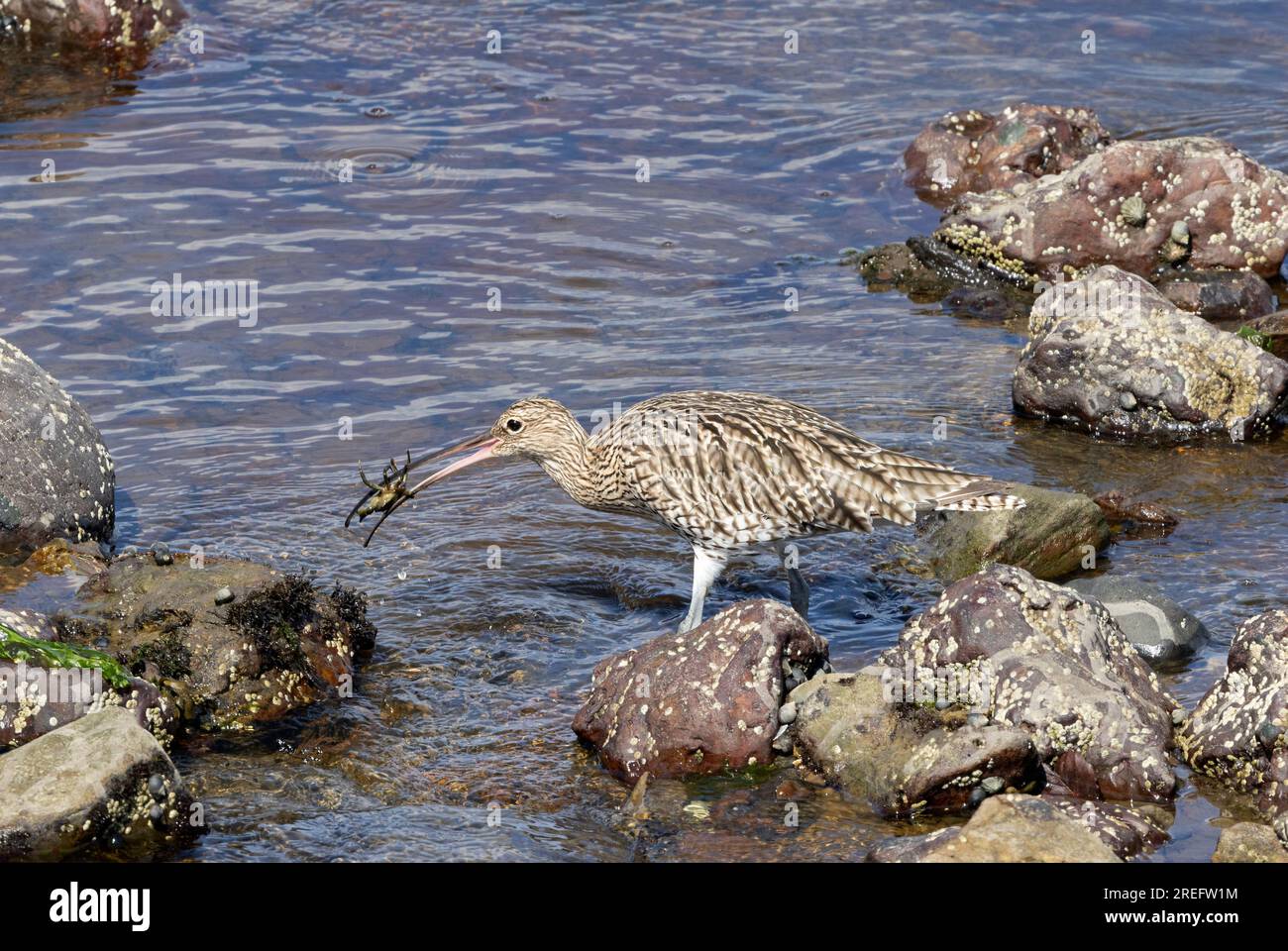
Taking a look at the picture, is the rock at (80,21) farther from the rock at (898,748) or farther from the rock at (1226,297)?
the rock at (898,748)

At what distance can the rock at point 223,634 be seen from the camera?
26.0ft

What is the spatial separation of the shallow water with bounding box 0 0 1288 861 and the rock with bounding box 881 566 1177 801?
0.34m

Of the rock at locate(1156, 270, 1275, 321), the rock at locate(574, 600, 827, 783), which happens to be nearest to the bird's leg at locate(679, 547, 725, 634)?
the rock at locate(574, 600, 827, 783)

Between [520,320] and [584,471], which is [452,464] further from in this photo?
[520,320]

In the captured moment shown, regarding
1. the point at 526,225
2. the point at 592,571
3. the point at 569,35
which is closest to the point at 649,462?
the point at 592,571

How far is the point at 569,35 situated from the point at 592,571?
1084 cm

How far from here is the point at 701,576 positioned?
29.1 feet

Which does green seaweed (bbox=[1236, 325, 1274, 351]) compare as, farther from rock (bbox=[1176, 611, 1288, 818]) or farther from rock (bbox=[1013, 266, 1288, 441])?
rock (bbox=[1176, 611, 1288, 818])

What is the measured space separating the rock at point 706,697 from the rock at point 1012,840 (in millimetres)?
1246

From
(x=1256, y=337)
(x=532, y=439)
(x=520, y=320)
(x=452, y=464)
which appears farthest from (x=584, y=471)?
(x=1256, y=337)

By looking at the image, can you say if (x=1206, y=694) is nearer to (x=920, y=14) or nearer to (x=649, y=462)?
(x=649, y=462)

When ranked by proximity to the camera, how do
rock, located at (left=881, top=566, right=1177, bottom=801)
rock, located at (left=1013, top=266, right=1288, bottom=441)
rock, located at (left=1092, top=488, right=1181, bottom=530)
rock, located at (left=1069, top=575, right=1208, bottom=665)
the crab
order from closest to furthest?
rock, located at (left=881, top=566, right=1177, bottom=801), rock, located at (left=1069, top=575, right=1208, bottom=665), the crab, rock, located at (left=1092, top=488, right=1181, bottom=530), rock, located at (left=1013, top=266, right=1288, bottom=441)

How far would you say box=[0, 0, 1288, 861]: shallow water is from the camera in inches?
300
